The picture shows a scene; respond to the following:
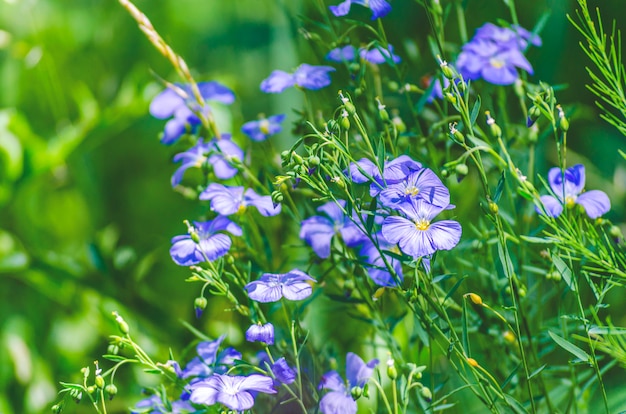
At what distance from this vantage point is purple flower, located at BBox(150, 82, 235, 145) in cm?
76

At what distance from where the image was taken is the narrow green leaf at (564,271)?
55 centimetres

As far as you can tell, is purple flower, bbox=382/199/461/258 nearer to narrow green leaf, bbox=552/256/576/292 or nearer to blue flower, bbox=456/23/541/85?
narrow green leaf, bbox=552/256/576/292

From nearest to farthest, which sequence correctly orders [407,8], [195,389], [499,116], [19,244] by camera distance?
[195,389] < [499,116] < [19,244] < [407,8]

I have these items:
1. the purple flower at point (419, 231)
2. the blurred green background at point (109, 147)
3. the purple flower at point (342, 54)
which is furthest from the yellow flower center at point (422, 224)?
the blurred green background at point (109, 147)

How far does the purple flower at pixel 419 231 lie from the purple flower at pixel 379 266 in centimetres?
5

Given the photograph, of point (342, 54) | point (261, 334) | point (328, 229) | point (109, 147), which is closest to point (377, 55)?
point (342, 54)

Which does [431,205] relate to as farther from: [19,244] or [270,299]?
[19,244]

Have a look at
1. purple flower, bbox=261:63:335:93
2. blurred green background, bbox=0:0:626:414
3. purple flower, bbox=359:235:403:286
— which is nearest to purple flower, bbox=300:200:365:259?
purple flower, bbox=359:235:403:286

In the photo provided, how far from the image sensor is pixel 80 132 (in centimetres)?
116

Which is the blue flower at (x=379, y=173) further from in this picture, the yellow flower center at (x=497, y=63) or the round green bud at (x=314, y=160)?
the yellow flower center at (x=497, y=63)

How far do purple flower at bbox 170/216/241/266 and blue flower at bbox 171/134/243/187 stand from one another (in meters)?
0.05

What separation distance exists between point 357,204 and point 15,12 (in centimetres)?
104

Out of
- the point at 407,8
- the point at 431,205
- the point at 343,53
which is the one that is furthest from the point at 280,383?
the point at 407,8

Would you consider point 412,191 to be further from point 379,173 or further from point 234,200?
point 234,200
